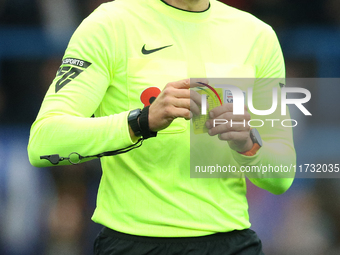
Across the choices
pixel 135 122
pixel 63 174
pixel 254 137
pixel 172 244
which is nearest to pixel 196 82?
pixel 135 122

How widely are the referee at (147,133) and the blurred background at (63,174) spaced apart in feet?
5.89

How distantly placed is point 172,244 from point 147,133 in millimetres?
391

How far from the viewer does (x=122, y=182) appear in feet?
5.42

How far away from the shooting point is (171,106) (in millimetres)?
1413

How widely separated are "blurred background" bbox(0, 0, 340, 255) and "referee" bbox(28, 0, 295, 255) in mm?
1795

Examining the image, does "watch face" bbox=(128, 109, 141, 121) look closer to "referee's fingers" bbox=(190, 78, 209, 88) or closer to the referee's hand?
the referee's hand

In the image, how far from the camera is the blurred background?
340 cm

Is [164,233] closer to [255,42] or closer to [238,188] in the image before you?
[238,188]

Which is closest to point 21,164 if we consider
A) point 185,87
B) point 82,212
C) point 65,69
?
point 82,212

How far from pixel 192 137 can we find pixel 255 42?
50 centimetres

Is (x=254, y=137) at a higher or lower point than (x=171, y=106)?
lower

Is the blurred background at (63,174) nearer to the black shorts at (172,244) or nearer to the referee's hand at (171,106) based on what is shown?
the black shorts at (172,244)

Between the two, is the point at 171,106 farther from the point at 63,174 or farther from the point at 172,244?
the point at 63,174

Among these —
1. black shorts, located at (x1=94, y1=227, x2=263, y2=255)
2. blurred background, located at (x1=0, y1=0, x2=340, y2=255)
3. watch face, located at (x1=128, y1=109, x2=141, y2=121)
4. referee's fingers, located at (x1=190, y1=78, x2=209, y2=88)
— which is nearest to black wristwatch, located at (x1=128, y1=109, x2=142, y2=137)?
watch face, located at (x1=128, y1=109, x2=141, y2=121)
